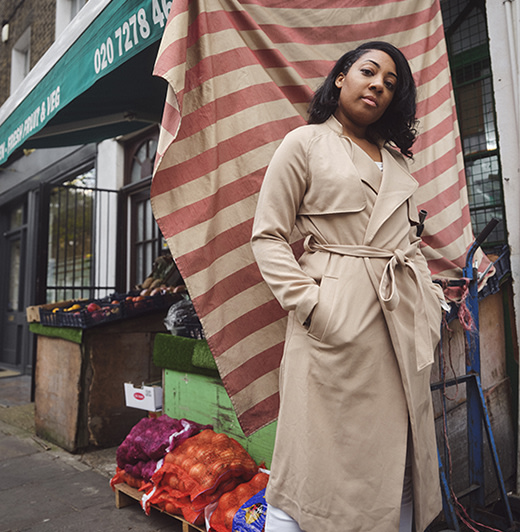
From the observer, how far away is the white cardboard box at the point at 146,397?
3369 millimetres

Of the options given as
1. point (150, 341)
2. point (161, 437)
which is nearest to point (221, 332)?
point (161, 437)

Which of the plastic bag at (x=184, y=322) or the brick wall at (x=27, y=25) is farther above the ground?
the brick wall at (x=27, y=25)

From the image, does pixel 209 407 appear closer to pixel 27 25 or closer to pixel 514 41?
pixel 514 41

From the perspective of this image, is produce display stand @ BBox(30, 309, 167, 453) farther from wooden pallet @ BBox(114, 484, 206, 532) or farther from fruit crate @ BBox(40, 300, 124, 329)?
wooden pallet @ BBox(114, 484, 206, 532)

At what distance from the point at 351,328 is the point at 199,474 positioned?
156 centimetres

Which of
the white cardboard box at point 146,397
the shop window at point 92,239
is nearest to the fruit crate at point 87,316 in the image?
the white cardboard box at point 146,397

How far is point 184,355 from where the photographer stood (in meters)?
3.25

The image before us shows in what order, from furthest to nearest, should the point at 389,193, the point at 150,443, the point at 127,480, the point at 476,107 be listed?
the point at 476,107 → the point at 127,480 → the point at 150,443 → the point at 389,193

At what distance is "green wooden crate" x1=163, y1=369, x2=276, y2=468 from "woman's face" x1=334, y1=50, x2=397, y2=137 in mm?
1825

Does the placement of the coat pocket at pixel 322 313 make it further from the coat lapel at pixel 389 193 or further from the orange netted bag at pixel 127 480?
the orange netted bag at pixel 127 480

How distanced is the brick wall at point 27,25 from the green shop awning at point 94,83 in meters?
5.35

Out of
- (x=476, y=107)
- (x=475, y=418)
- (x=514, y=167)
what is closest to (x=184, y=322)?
(x=475, y=418)

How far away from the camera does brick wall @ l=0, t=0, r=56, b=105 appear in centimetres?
884

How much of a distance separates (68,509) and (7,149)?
317 cm
